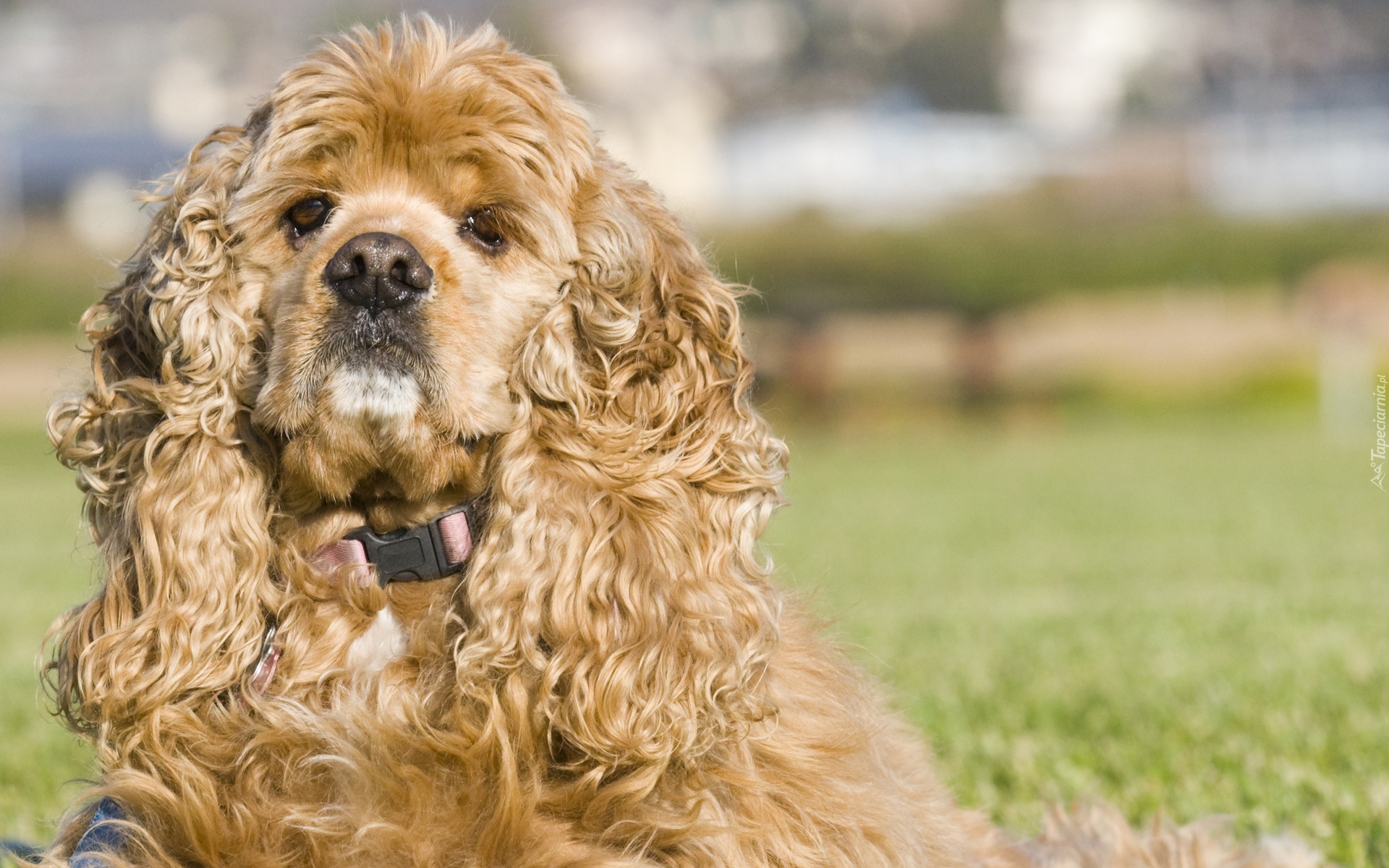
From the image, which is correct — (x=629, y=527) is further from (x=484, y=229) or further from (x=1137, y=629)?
(x=1137, y=629)

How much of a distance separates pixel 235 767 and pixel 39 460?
26.2 meters

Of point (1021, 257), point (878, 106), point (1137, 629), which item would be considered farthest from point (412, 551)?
point (878, 106)

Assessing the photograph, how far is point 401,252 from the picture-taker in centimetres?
288

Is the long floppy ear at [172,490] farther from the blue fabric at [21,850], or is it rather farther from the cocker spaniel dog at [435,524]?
the blue fabric at [21,850]

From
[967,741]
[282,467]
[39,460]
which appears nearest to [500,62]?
[282,467]

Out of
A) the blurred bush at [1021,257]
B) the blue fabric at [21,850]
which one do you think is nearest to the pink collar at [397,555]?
the blue fabric at [21,850]

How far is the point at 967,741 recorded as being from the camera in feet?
18.8

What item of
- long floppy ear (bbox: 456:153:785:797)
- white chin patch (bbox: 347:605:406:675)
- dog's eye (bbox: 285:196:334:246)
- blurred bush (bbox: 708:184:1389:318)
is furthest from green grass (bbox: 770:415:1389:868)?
blurred bush (bbox: 708:184:1389:318)

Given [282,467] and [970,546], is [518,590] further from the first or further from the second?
[970,546]

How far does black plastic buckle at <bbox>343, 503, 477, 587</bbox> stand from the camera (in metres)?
3.04

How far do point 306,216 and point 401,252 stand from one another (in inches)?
14.0

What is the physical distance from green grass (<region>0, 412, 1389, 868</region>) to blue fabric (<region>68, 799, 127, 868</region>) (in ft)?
2.31

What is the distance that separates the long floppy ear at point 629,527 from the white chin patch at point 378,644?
0.17m

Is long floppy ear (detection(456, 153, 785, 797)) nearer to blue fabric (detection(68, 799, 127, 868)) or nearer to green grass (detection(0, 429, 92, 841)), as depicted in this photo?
blue fabric (detection(68, 799, 127, 868))
